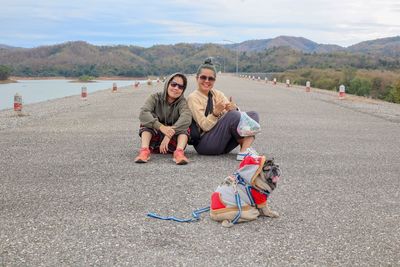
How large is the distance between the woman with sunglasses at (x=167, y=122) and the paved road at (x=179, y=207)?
0.18 metres

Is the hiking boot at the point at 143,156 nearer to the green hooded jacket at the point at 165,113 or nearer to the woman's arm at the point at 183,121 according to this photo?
the green hooded jacket at the point at 165,113

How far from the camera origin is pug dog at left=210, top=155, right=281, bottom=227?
4.04m

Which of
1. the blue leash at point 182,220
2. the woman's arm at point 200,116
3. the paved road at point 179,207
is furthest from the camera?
the woman's arm at point 200,116

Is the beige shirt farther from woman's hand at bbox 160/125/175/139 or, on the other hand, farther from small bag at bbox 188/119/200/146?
woman's hand at bbox 160/125/175/139

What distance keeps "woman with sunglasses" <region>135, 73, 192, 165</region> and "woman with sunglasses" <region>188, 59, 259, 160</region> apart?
18 centimetres

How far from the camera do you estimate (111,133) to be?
381 inches

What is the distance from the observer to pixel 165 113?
22.1 ft

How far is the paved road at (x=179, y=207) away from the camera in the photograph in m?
3.42

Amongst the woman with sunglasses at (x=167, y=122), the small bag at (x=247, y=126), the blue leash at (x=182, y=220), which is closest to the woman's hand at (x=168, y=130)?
the woman with sunglasses at (x=167, y=122)

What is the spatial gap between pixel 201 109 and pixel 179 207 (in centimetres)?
237

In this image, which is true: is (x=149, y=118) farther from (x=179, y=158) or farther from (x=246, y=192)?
(x=246, y=192)

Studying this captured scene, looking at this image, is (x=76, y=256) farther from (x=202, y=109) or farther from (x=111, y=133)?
(x=111, y=133)

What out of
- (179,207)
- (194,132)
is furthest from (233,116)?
(179,207)

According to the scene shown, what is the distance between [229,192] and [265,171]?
32cm
